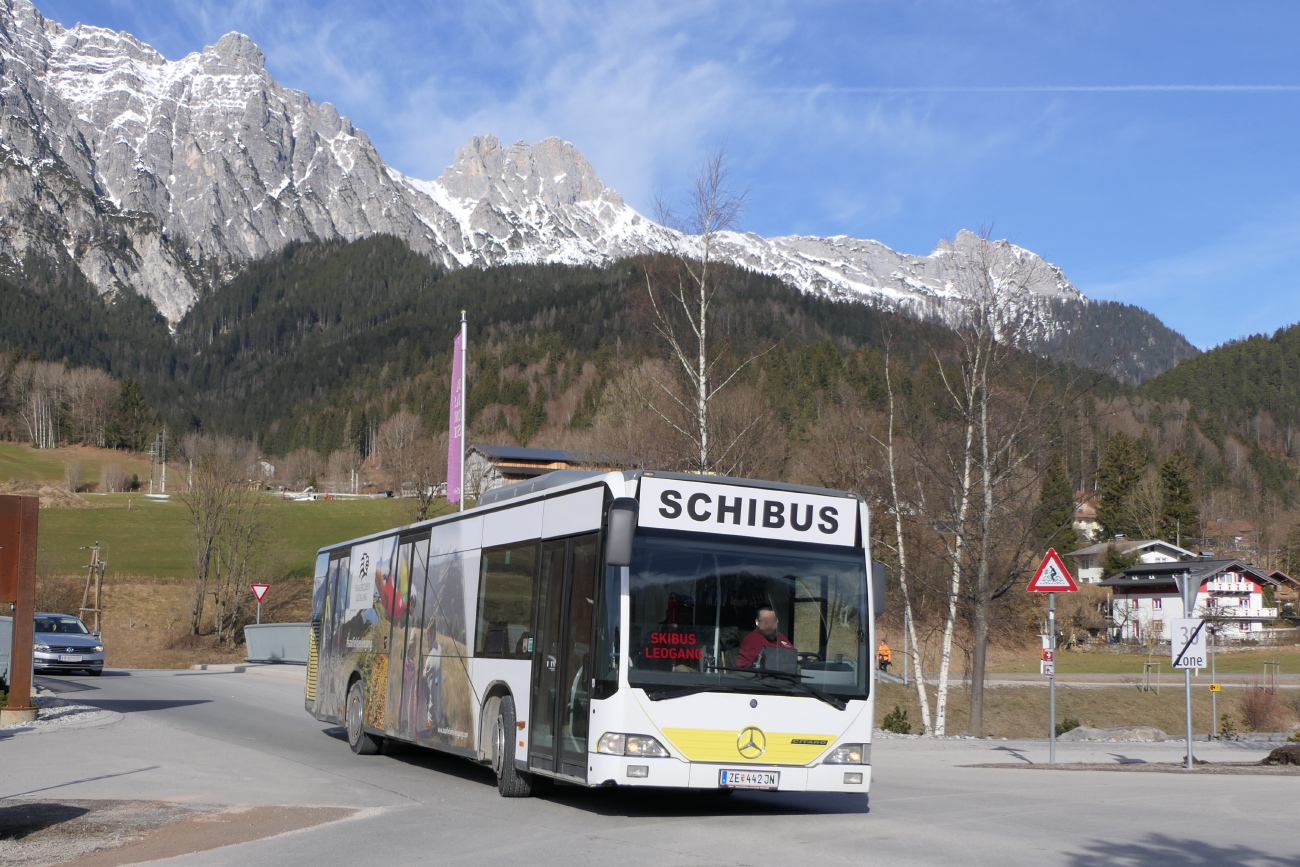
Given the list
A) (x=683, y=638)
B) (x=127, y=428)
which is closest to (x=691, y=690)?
(x=683, y=638)

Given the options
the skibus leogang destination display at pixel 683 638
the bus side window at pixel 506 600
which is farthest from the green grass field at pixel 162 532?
the skibus leogang destination display at pixel 683 638

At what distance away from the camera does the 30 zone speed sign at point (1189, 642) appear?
15719mm

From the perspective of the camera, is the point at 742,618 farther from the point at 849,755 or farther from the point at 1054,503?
the point at 1054,503

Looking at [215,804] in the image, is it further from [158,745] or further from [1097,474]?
[1097,474]

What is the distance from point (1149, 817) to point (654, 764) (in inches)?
174

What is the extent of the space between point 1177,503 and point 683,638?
105 metres

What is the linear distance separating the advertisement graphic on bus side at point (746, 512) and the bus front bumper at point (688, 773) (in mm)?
1989

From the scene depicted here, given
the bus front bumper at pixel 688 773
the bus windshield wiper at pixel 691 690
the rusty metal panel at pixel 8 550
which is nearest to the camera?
the bus front bumper at pixel 688 773

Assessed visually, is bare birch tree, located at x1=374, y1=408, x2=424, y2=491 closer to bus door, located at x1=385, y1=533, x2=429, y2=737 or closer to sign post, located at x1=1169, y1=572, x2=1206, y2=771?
bus door, located at x1=385, y1=533, x2=429, y2=737

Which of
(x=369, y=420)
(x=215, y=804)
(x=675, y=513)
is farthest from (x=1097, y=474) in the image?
(x=369, y=420)

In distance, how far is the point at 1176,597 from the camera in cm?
7850

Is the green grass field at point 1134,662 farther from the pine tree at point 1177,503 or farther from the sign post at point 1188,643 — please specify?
the sign post at point 1188,643

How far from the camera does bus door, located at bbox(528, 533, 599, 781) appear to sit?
10.0 metres

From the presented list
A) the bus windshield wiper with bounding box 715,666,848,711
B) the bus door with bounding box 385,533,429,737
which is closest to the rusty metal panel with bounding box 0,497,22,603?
the bus door with bounding box 385,533,429,737
